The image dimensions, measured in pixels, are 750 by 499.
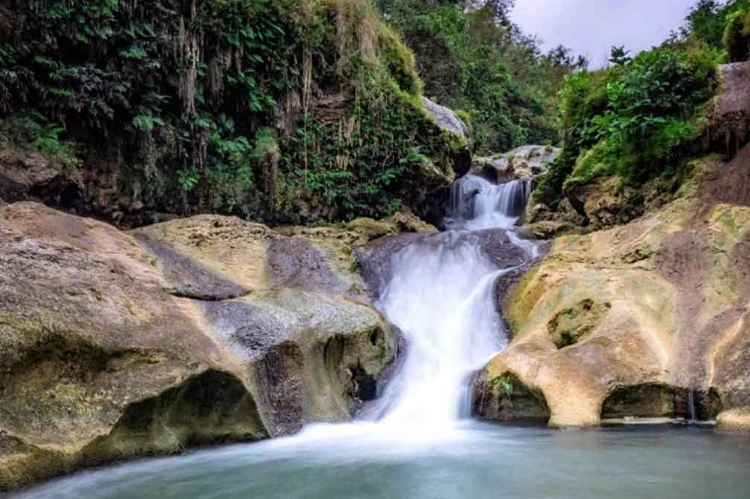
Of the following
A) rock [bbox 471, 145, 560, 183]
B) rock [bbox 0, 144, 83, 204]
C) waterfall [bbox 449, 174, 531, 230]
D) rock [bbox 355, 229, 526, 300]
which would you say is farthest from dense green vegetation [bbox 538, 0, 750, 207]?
rock [bbox 0, 144, 83, 204]

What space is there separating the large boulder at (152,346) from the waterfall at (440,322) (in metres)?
0.49

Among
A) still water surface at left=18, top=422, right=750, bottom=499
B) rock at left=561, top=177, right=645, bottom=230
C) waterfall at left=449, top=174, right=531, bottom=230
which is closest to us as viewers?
still water surface at left=18, top=422, right=750, bottom=499

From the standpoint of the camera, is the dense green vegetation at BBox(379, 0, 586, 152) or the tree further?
the dense green vegetation at BBox(379, 0, 586, 152)

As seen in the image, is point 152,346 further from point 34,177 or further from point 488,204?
point 488,204

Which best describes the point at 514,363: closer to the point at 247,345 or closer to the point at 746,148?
the point at 247,345

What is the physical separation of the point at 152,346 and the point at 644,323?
5355mm

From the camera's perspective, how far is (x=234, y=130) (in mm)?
11531

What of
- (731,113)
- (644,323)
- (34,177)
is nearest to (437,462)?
(644,323)

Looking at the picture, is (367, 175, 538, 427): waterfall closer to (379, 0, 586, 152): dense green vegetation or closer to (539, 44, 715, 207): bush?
(539, 44, 715, 207): bush

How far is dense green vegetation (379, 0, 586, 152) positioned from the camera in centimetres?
2148

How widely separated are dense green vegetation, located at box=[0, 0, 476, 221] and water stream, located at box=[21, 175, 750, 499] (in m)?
5.36

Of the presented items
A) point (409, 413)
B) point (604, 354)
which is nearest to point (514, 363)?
point (604, 354)

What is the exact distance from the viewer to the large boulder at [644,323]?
6.00 meters

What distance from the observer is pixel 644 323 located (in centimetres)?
669
